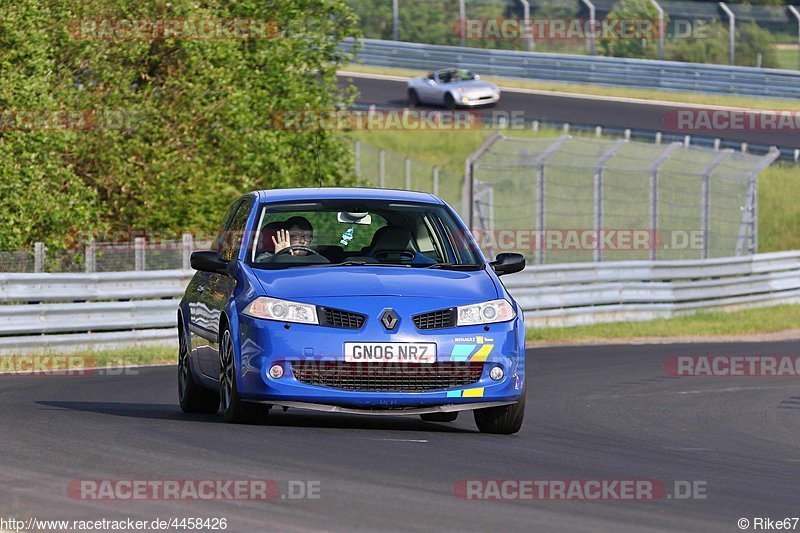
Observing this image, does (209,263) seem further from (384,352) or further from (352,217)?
(384,352)

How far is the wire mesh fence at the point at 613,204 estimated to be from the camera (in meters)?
25.6

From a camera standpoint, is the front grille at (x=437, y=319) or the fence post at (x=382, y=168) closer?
the front grille at (x=437, y=319)

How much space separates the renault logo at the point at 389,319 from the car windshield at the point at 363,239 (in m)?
0.84

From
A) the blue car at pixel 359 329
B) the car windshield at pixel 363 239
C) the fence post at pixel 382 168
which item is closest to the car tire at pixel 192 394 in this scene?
the blue car at pixel 359 329

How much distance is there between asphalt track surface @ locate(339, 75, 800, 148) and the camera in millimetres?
41750

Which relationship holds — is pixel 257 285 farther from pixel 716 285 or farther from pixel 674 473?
pixel 716 285

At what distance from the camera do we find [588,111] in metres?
46.2

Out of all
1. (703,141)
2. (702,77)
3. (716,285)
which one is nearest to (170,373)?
(716,285)

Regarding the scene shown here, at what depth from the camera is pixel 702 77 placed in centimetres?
4647

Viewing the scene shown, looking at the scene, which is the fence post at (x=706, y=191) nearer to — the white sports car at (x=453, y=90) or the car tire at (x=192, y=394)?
the car tire at (x=192, y=394)

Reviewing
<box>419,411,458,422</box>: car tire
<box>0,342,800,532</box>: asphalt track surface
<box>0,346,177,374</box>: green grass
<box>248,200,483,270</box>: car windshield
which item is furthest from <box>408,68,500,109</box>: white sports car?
<box>248,200,483,270</box>: car windshield

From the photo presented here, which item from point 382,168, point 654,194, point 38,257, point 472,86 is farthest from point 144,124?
point 472,86

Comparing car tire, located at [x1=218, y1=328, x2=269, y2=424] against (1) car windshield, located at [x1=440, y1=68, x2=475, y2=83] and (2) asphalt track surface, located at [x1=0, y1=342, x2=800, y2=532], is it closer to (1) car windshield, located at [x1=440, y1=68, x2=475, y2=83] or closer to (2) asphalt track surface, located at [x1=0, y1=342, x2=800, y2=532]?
(2) asphalt track surface, located at [x1=0, y1=342, x2=800, y2=532]

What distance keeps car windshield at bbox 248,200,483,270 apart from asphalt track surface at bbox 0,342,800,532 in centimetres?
108
